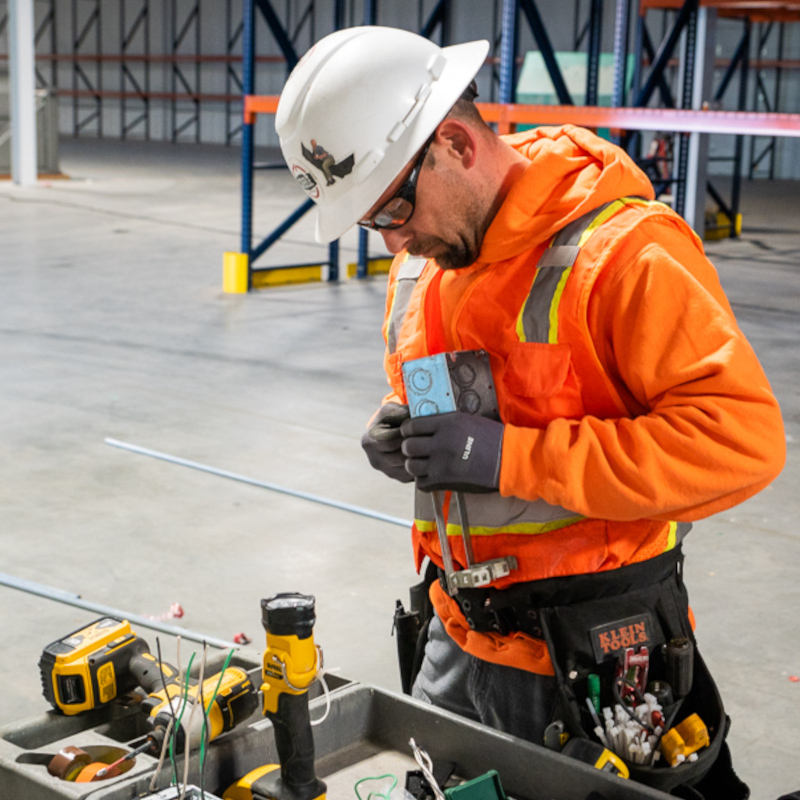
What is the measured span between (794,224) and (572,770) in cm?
1537

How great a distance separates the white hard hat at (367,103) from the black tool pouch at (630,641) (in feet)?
2.41

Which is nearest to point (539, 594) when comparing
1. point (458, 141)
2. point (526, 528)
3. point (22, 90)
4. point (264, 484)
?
point (526, 528)

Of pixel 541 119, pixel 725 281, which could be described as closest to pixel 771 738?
pixel 541 119

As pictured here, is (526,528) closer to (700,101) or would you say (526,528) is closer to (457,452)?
(457,452)

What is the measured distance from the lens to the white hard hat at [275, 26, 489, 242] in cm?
170

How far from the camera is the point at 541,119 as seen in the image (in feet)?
28.8

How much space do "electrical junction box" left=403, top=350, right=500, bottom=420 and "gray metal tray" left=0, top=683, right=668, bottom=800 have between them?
55 centimetres

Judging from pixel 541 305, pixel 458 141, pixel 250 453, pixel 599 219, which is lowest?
pixel 250 453

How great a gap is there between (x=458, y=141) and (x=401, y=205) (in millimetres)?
132

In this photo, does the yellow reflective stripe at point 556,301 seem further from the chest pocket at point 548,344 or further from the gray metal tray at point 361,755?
the gray metal tray at point 361,755

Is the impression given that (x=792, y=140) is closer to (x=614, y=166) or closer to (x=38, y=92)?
(x=38, y=92)

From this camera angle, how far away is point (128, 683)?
7.91ft

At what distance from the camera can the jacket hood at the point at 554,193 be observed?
1742 mm

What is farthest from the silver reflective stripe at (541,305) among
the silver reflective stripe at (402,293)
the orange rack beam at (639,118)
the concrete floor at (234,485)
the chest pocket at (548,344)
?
the orange rack beam at (639,118)
